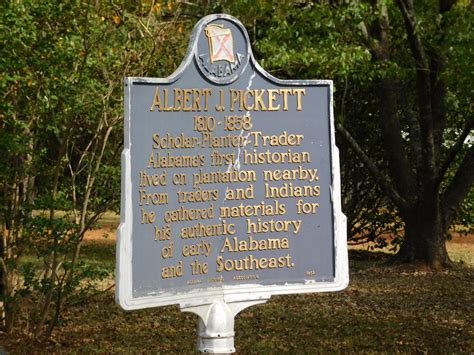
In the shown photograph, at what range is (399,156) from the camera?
16.7m

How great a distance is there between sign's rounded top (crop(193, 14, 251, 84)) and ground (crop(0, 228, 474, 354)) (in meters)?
4.19

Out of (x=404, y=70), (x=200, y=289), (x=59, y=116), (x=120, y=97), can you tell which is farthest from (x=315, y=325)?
(x=200, y=289)

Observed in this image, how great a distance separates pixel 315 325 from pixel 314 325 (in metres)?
0.01

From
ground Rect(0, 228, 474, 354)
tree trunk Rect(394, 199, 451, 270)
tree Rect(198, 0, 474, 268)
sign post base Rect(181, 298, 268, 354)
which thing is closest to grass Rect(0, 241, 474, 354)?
ground Rect(0, 228, 474, 354)

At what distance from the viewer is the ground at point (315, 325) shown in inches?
398

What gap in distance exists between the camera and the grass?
33.1ft

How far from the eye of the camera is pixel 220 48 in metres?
6.40

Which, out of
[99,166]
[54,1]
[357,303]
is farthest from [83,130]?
[357,303]

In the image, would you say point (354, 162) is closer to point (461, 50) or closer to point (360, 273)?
point (360, 273)

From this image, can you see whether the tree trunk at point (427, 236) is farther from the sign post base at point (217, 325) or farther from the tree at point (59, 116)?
the sign post base at point (217, 325)

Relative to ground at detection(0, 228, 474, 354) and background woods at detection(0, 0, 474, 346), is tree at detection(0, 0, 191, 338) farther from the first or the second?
ground at detection(0, 228, 474, 354)

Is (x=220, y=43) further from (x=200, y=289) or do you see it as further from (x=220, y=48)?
(x=200, y=289)

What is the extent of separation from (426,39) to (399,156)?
7.97 feet

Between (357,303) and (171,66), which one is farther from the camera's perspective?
(357,303)
